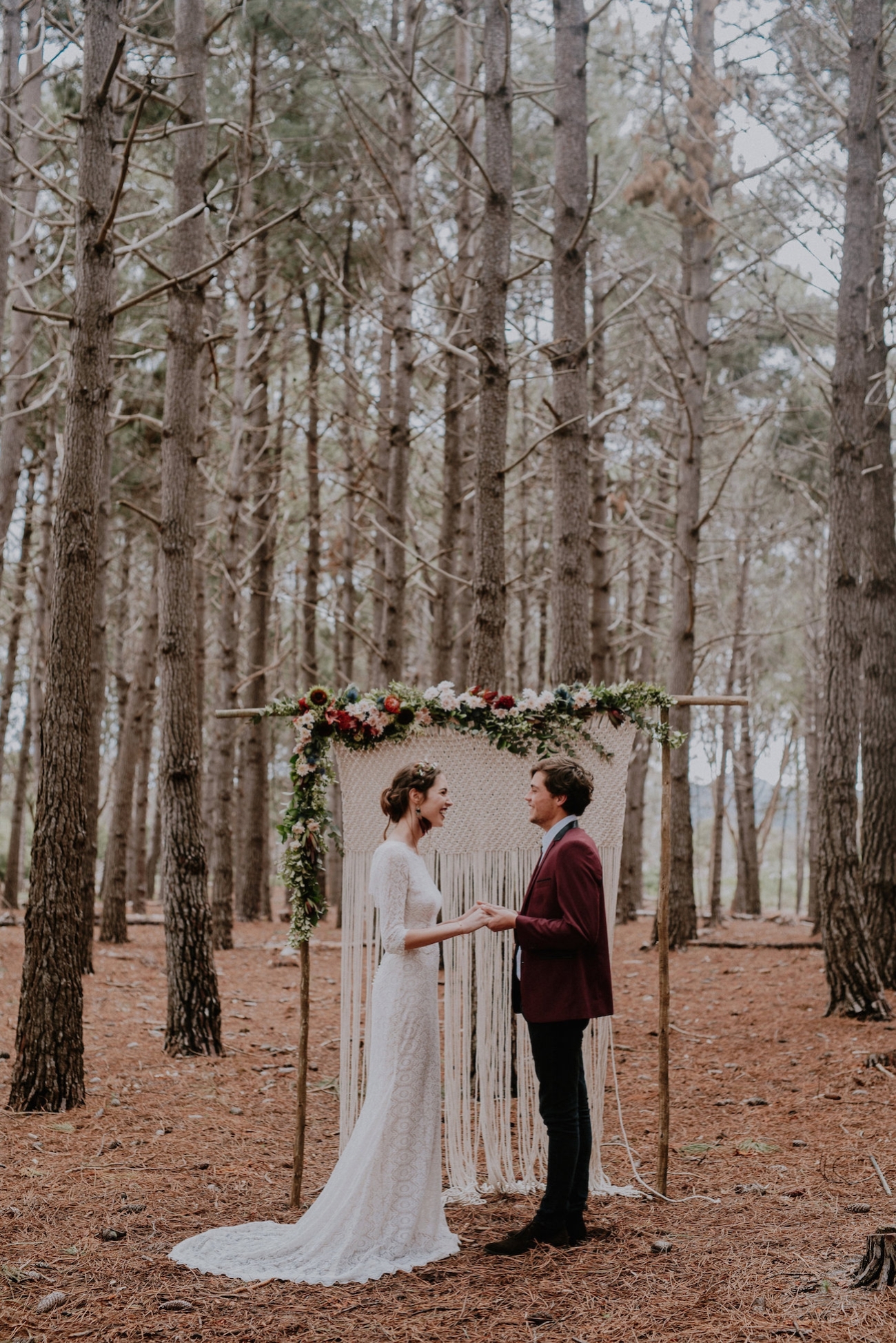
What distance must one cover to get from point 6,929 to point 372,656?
5.86 m

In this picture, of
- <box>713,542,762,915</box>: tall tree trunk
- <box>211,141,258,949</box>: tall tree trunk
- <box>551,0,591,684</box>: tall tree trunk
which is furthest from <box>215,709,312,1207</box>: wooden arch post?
<box>713,542,762,915</box>: tall tree trunk

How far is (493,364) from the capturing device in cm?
772

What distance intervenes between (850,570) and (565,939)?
208 inches

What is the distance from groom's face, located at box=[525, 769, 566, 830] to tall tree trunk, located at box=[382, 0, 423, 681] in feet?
22.0

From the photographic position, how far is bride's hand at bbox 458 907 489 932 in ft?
14.9

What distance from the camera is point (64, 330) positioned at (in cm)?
1357

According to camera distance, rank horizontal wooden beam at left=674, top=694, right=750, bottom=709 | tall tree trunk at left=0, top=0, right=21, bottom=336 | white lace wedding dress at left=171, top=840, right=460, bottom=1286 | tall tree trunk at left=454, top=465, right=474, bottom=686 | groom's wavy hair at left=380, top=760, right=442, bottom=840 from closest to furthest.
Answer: white lace wedding dress at left=171, top=840, right=460, bottom=1286
groom's wavy hair at left=380, top=760, right=442, bottom=840
horizontal wooden beam at left=674, top=694, right=750, bottom=709
tall tree trunk at left=0, top=0, right=21, bottom=336
tall tree trunk at left=454, top=465, right=474, bottom=686

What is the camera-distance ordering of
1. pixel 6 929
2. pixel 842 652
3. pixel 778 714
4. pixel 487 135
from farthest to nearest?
1. pixel 778 714
2. pixel 6 929
3. pixel 842 652
4. pixel 487 135

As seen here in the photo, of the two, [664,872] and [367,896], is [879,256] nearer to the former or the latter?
[664,872]

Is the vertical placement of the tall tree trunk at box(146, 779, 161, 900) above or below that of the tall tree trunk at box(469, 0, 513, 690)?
below

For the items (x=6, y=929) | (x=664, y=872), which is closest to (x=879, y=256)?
(x=664, y=872)

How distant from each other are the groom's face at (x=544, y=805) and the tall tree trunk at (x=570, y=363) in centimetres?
303

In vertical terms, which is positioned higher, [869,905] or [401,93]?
[401,93]

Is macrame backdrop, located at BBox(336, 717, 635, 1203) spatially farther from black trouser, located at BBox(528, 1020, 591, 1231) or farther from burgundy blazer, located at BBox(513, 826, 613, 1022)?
black trouser, located at BBox(528, 1020, 591, 1231)
